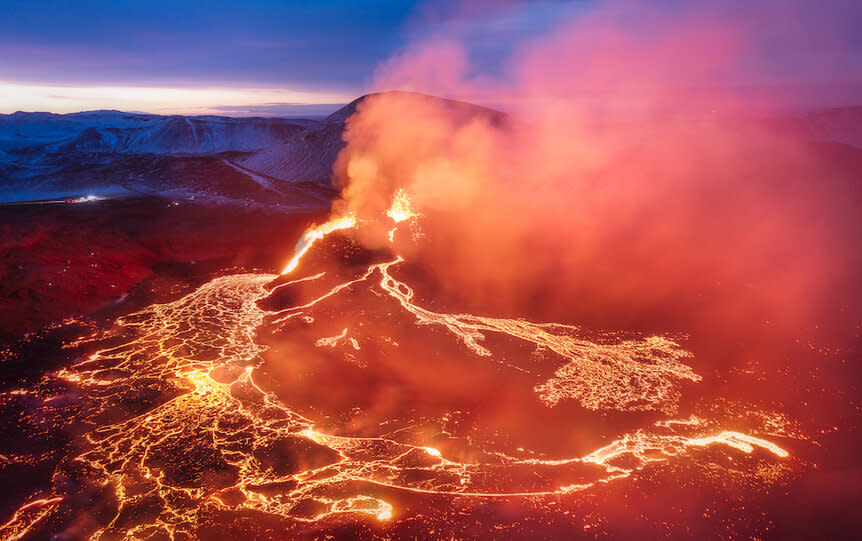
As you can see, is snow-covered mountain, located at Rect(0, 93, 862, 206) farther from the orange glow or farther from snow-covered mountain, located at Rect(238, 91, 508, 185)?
the orange glow

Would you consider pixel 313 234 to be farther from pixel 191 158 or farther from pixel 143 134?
pixel 143 134

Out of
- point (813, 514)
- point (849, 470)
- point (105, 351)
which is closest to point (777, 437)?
point (849, 470)

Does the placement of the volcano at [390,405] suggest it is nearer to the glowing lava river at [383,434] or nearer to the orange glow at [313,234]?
the glowing lava river at [383,434]

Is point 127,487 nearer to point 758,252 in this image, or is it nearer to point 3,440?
point 3,440

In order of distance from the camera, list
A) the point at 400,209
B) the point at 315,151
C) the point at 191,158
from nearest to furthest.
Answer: the point at 400,209, the point at 191,158, the point at 315,151

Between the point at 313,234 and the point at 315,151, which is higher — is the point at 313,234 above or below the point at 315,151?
below

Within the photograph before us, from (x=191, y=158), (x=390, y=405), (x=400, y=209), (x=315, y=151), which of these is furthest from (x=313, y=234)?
(x=315, y=151)

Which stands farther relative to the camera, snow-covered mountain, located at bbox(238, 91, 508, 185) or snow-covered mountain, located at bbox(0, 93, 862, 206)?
snow-covered mountain, located at bbox(238, 91, 508, 185)

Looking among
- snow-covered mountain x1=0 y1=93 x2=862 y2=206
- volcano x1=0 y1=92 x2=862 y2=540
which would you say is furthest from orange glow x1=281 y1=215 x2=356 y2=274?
snow-covered mountain x1=0 y1=93 x2=862 y2=206
